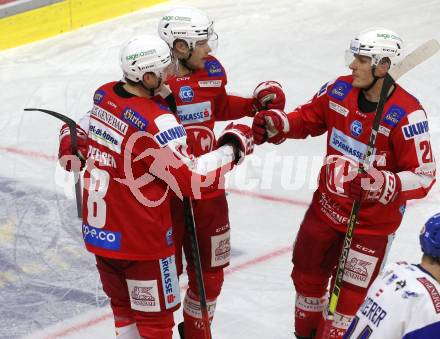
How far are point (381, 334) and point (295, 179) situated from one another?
3.80 metres

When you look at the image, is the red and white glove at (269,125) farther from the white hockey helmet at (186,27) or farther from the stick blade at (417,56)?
the stick blade at (417,56)

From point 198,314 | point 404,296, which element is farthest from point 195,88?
point 404,296

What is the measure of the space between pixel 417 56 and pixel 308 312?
1467 millimetres

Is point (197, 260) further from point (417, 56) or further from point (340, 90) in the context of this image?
point (417, 56)

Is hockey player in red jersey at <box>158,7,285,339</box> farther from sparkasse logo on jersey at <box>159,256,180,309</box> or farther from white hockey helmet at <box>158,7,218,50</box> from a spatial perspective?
sparkasse logo on jersey at <box>159,256,180,309</box>

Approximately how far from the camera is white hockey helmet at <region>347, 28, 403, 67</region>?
4.38 m

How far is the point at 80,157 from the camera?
14.9 feet

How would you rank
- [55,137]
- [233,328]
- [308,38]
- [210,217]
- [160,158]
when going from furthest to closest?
[308,38] → [55,137] → [233,328] → [210,217] → [160,158]

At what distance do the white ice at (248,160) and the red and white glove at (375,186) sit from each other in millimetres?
1185

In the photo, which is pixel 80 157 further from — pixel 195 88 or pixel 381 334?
pixel 381 334

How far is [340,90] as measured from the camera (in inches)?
181

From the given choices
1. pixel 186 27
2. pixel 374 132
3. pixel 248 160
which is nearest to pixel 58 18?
pixel 248 160

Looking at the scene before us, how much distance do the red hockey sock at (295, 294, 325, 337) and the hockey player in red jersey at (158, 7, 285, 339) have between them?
41 centimetres

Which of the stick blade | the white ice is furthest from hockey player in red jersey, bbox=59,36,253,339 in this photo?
the white ice
